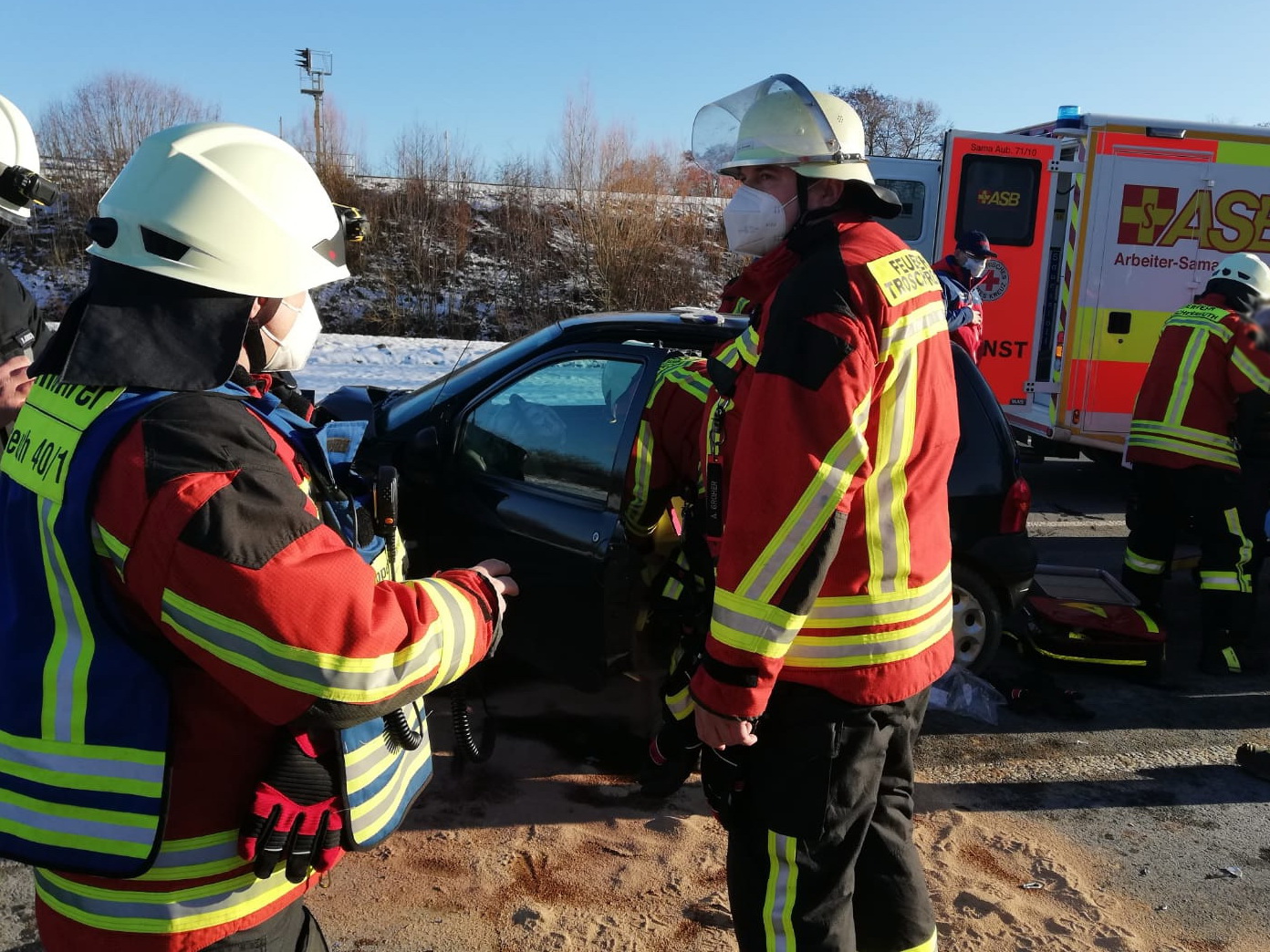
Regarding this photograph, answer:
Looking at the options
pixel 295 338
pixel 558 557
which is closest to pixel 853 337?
pixel 295 338

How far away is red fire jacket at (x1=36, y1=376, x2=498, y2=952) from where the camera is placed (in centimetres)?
123

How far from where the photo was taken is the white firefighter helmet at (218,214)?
1.36m

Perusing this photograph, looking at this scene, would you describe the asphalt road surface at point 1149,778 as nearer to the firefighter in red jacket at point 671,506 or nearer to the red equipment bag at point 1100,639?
the red equipment bag at point 1100,639

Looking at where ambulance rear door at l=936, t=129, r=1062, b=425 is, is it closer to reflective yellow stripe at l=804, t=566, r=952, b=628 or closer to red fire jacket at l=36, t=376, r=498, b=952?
reflective yellow stripe at l=804, t=566, r=952, b=628

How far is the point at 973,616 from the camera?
14.2ft

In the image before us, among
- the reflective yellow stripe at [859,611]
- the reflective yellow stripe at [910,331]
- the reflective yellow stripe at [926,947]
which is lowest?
the reflective yellow stripe at [926,947]

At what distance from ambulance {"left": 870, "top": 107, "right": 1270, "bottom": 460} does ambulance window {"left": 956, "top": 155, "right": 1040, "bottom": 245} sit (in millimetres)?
11

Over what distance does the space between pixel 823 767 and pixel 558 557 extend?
6.07ft

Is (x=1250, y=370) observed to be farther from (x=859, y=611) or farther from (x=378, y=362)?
(x=378, y=362)

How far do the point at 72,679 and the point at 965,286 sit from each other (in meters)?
6.59

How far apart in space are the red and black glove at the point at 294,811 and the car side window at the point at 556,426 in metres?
2.25

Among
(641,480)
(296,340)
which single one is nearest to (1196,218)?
(641,480)

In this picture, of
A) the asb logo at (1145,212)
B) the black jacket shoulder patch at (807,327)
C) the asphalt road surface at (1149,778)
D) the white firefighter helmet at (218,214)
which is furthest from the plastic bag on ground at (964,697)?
the asb logo at (1145,212)

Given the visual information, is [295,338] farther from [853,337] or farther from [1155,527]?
[1155,527]
